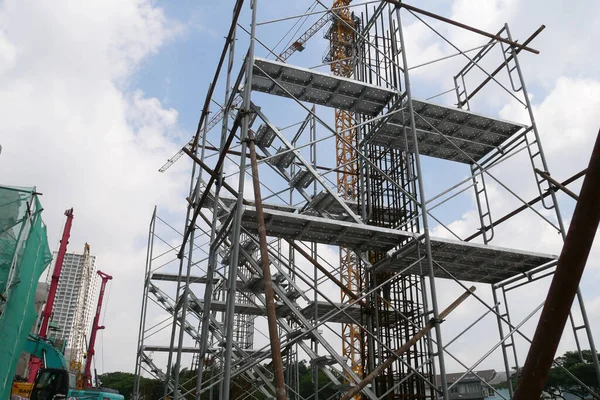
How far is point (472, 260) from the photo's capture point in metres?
11.9

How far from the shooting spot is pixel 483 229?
46.1 feet

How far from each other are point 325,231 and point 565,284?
27.9ft

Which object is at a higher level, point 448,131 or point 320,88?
point 320,88

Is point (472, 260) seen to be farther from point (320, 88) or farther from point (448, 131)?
point (320, 88)

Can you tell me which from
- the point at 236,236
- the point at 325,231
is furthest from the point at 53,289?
the point at 236,236

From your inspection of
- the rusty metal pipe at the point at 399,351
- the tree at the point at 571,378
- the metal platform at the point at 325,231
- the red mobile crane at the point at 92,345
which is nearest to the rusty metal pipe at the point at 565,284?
the rusty metal pipe at the point at 399,351

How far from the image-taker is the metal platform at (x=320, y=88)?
11.8 metres

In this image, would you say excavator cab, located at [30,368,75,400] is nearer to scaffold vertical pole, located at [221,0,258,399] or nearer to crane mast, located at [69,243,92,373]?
scaffold vertical pole, located at [221,0,258,399]

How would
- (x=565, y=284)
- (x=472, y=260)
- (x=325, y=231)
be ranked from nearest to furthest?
(x=565, y=284)
(x=325, y=231)
(x=472, y=260)

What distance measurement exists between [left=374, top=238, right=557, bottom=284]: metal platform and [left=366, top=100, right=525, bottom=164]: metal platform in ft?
8.21

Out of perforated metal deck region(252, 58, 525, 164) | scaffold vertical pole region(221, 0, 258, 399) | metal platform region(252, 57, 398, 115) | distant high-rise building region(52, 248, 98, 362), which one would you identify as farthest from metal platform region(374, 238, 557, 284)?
distant high-rise building region(52, 248, 98, 362)

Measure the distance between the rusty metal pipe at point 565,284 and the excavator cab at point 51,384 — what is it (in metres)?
10.5

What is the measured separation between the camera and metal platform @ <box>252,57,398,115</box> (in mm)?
11773

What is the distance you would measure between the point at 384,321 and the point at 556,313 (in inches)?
534
